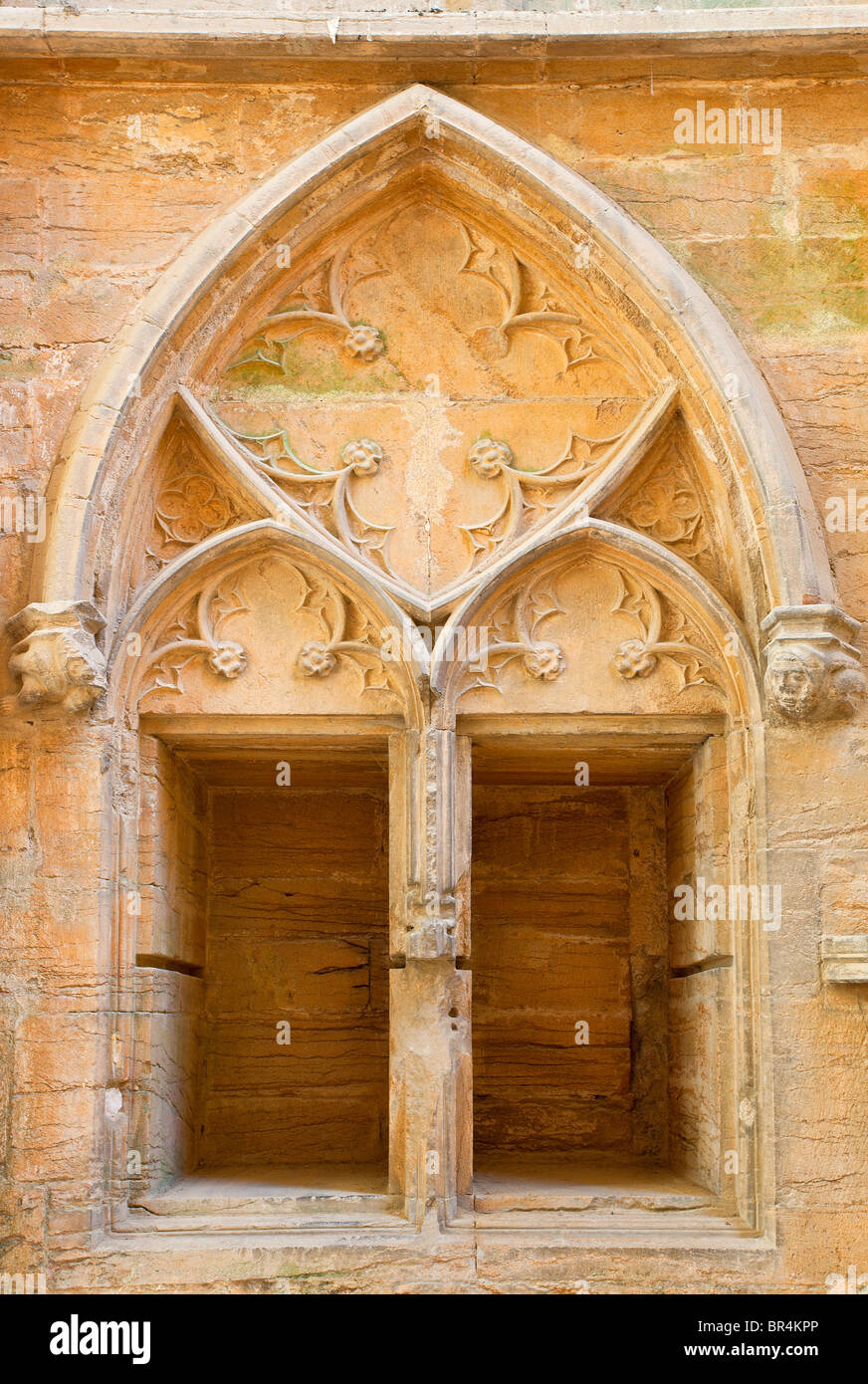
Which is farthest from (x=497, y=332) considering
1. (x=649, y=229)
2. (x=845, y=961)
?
(x=845, y=961)

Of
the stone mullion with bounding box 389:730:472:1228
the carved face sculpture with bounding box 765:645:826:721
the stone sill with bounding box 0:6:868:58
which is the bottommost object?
the stone mullion with bounding box 389:730:472:1228

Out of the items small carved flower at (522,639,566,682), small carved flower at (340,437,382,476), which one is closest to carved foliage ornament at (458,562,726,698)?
small carved flower at (522,639,566,682)

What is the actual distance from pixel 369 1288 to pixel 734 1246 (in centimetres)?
118

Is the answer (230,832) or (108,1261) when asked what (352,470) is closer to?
(230,832)

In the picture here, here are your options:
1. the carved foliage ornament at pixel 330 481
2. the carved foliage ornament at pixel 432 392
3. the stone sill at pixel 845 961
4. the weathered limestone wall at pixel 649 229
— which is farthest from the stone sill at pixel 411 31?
the stone sill at pixel 845 961

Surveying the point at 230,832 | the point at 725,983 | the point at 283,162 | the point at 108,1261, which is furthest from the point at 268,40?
the point at 108,1261

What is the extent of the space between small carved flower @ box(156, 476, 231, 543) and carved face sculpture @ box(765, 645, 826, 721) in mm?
2046

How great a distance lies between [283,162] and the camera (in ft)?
19.9

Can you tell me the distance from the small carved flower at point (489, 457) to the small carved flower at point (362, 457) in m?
0.35

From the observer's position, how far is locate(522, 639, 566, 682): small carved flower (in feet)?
19.3

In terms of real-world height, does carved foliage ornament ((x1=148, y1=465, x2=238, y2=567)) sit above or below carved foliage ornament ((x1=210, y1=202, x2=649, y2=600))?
below

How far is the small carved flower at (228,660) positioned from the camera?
19.3 feet

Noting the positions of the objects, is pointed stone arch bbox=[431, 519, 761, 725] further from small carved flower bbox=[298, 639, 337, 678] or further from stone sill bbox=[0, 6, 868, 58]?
stone sill bbox=[0, 6, 868, 58]

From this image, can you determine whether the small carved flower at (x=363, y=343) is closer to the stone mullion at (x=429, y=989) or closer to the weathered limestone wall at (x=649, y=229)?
the weathered limestone wall at (x=649, y=229)
